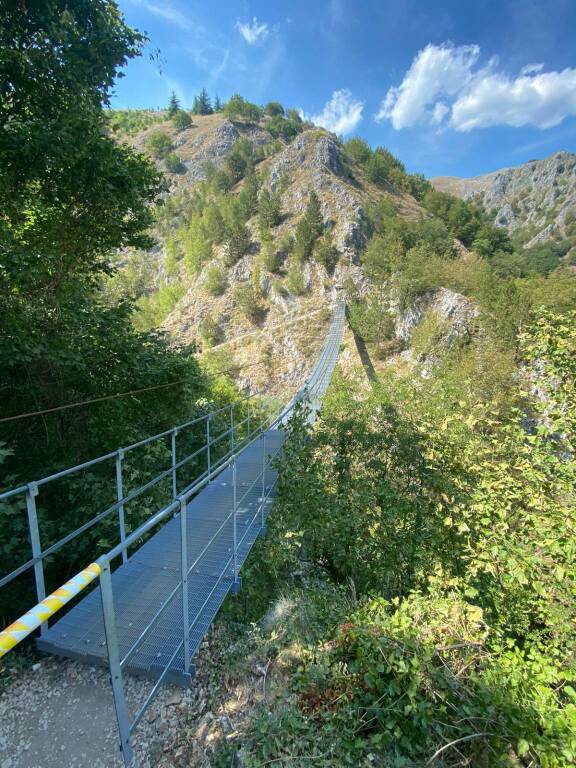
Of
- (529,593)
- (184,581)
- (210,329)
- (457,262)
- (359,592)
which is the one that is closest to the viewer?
(184,581)

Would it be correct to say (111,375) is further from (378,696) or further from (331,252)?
(331,252)

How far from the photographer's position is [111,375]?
201 inches

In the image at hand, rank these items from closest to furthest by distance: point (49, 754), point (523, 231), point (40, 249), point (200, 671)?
1. point (49, 754)
2. point (200, 671)
3. point (40, 249)
4. point (523, 231)

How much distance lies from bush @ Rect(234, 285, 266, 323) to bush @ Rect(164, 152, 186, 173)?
104ft

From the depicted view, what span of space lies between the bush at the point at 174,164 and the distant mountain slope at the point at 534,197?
50.1 meters

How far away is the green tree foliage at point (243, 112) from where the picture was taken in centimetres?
5047

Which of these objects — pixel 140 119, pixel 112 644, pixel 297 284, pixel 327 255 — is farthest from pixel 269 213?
pixel 140 119

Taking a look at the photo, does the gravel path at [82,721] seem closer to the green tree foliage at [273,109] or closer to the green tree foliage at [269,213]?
the green tree foliage at [269,213]

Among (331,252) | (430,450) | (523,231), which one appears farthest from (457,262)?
(523,231)

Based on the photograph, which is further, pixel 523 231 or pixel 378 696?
pixel 523 231

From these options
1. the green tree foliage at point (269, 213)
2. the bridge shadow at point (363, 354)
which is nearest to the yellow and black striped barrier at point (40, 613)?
the bridge shadow at point (363, 354)

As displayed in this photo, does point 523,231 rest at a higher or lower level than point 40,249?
higher

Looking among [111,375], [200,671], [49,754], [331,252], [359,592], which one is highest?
[331,252]

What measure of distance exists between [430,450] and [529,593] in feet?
5.88
